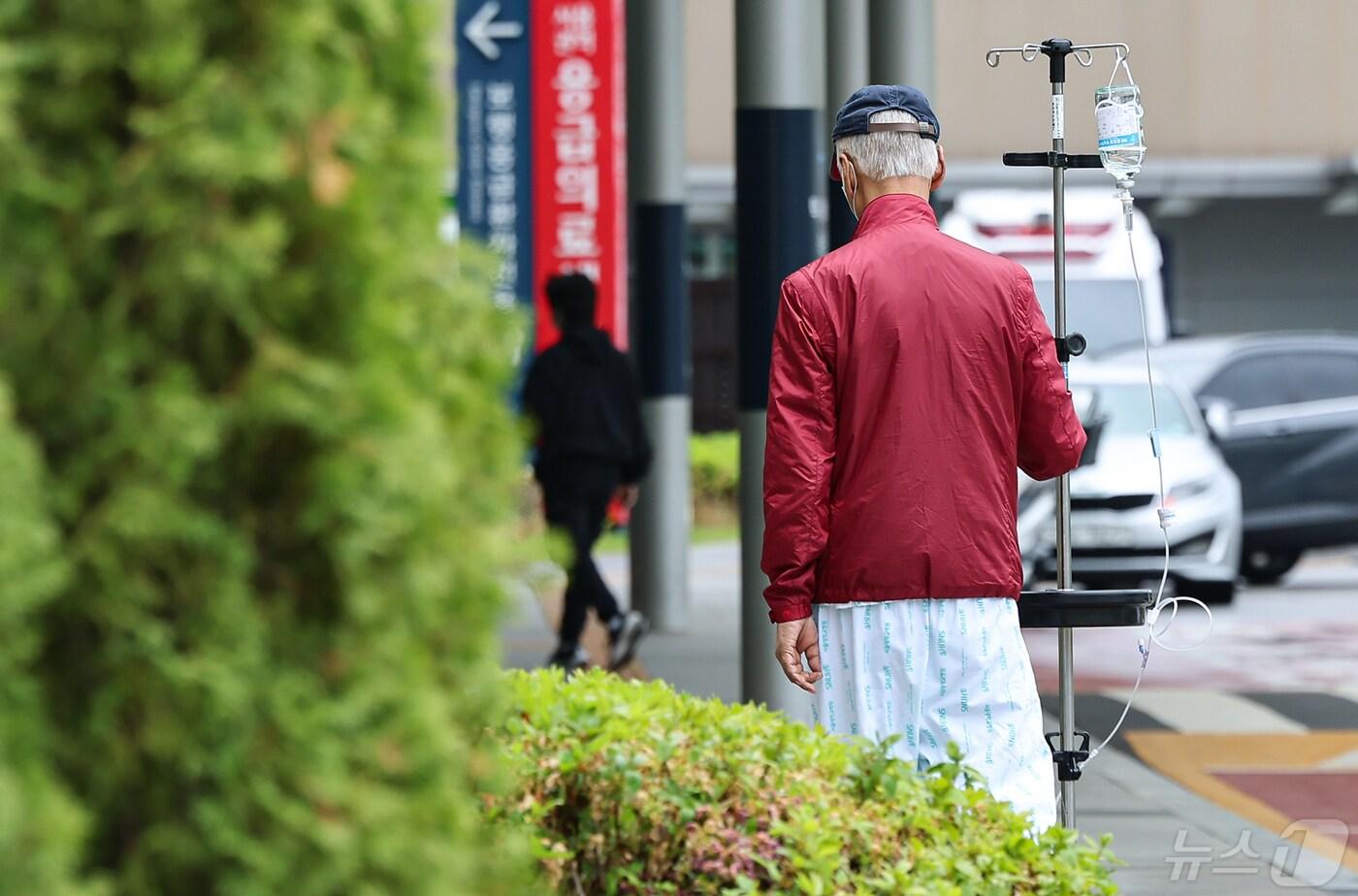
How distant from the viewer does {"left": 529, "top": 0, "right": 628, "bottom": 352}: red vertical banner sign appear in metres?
15.8

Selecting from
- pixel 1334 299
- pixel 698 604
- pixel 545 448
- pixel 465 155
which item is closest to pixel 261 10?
pixel 545 448

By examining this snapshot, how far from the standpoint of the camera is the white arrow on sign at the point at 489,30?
15.5 metres

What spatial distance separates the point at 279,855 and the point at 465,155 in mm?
13888

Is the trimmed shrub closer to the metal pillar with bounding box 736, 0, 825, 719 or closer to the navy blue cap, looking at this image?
the metal pillar with bounding box 736, 0, 825, 719

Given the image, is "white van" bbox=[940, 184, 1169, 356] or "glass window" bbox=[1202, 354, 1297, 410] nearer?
"glass window" bbox=[1202, 354, 1297, 410]

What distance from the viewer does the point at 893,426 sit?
12.7 feet

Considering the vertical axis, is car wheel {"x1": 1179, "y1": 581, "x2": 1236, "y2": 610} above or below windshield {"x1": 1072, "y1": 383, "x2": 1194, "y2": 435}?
below

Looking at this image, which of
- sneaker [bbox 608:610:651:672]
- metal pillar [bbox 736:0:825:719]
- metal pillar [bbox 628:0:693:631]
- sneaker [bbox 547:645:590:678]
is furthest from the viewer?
metal pillar [bbox 628:0:693:631]

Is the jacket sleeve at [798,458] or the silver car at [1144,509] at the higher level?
the jacket sleeve at [798,458]

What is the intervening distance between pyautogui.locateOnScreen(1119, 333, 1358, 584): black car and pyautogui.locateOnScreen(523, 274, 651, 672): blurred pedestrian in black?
283 inches

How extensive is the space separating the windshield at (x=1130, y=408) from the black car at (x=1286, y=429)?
0.71 m

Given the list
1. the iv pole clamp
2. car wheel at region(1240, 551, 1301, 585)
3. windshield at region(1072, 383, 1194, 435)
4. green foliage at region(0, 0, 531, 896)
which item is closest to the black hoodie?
the iv pole clamp

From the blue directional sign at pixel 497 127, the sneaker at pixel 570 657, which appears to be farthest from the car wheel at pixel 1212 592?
the sneaker at pixel 570 657

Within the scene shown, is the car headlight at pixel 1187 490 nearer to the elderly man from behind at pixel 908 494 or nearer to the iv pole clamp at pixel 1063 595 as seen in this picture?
the iv pole clamp at pixel 1063 595
